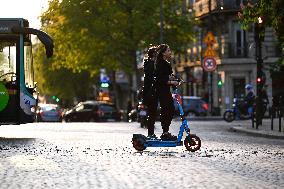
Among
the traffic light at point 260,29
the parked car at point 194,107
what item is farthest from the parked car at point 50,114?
the traffic light at point 260,29

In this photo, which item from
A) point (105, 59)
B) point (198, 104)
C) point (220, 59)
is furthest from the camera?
point (220, 59)

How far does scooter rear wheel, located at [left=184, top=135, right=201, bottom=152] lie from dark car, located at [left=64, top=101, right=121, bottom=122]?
3935 centimetres

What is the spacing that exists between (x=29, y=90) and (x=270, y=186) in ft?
51.6

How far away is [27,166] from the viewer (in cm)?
1430

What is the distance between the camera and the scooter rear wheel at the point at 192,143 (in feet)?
58.1

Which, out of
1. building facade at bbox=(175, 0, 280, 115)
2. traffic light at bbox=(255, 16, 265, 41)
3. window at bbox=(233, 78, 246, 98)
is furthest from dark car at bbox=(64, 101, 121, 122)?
traffic light at bbox=(255, 16, 265, 41)

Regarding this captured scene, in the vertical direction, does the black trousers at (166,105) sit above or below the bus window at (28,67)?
below

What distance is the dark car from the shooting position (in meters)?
57.4

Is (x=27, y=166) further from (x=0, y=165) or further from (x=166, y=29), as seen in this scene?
(x=166, y=29)

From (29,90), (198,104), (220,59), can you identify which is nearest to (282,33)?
(29,90)

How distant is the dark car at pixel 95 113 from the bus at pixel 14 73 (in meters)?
31.2

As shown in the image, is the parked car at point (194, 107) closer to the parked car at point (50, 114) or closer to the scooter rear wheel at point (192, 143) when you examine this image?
the parked car at point (50, 114)

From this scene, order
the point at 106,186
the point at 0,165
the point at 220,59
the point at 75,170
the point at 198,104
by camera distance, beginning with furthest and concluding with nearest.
Answer: the point at 220,59
the point at 198,104
the point at 0,165
the point at 75,170
the point at 106,186

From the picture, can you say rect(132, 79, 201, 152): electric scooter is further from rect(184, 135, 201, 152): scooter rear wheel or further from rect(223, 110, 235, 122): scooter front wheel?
rect(223, 110, 235, 122): scooter front wheel
